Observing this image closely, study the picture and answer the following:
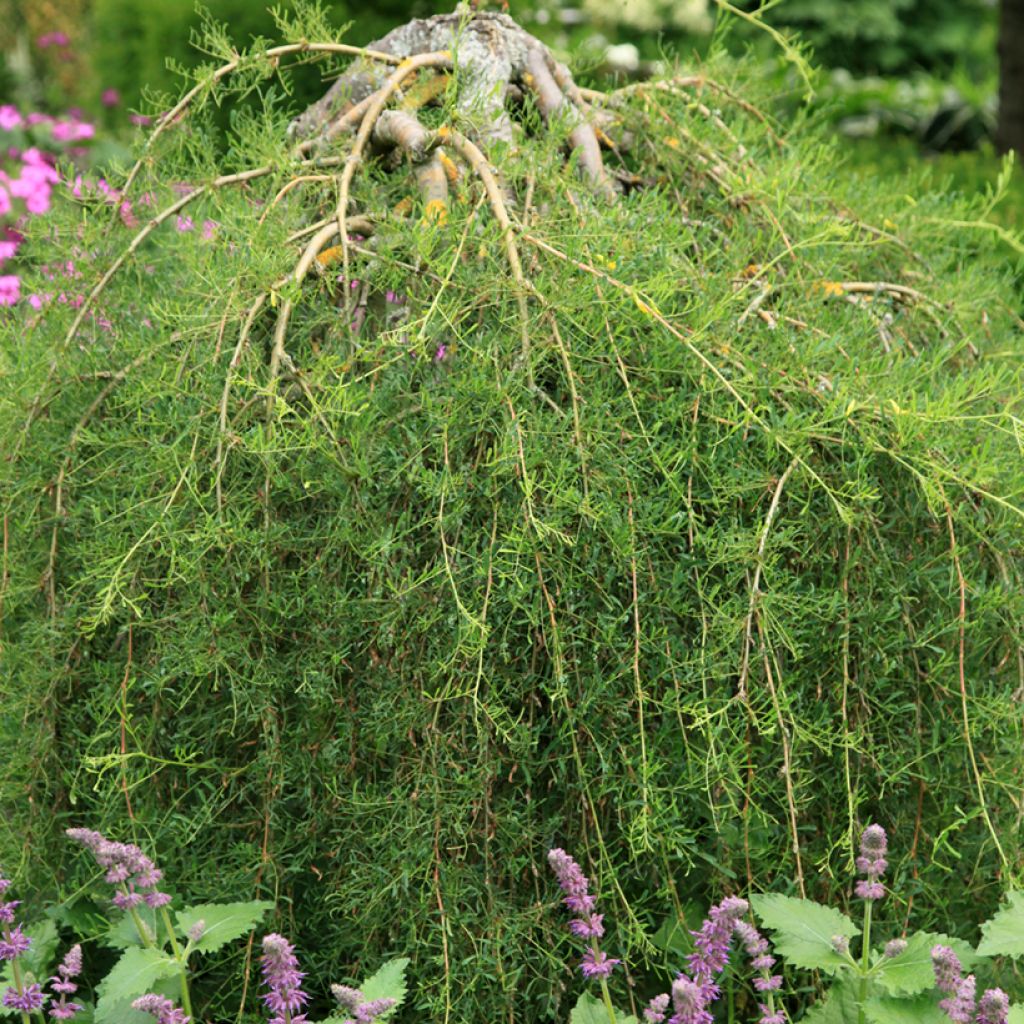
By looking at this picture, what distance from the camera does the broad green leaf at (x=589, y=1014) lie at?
5.39 feet

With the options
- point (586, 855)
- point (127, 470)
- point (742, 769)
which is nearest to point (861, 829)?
point (742, 769)

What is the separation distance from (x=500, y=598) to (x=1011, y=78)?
5844 mm

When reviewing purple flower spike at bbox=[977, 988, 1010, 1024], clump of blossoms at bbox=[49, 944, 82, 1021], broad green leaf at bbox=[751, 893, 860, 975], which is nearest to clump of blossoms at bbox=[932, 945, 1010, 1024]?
purple flower spike at bbox=[977, 988, 1010, 1024]

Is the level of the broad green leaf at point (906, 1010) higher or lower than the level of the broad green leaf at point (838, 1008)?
higher

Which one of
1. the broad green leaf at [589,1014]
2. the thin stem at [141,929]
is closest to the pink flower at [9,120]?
the thin stem at [141,929]

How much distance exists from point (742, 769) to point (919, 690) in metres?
0.24

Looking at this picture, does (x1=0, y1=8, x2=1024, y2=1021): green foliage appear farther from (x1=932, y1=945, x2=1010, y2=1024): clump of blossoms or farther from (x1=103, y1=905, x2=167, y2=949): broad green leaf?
(x1=932, y1=945, x2=1010, y2=1024): clump of blossoms

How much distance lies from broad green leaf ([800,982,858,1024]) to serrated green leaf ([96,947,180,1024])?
2.38 feet

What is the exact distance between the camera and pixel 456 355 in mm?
1745

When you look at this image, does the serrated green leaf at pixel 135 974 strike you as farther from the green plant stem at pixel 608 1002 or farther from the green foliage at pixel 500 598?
the green plant stem at pixel 608 1002

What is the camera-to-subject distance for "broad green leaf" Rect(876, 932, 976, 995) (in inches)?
64.3

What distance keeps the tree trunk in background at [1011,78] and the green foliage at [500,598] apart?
5.20 metres

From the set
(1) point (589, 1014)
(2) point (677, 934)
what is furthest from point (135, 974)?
(2) point (677, 934)

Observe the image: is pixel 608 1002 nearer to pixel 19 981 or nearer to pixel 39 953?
pixel 19 981
